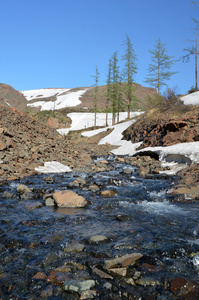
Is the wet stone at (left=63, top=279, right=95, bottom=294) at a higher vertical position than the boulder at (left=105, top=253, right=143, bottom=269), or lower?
lower

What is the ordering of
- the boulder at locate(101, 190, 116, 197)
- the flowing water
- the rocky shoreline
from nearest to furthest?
the flowing water, the boulder at locate(101, 190, 116, 197), the rocky shoreline

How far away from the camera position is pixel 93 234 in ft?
11.1

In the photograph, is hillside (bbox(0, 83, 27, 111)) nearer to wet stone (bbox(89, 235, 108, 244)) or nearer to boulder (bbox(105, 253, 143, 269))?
wet stone (bbox(89, 235, 108, 244))

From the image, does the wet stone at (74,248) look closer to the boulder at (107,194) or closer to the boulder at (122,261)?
the boulder at (122,261)

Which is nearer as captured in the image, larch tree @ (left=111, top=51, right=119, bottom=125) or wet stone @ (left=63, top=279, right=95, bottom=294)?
wet stone @ (left=63, top=279, right=95, bottom=294)

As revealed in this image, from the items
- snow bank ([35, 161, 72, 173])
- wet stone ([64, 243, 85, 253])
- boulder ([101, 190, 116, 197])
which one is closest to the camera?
wet stone ([64, 243, 85, 253])

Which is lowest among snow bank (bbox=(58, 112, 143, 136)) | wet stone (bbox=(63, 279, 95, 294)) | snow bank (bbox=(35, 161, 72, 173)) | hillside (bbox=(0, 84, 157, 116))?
wet stone (bbox=(63, 279, 95, 294))

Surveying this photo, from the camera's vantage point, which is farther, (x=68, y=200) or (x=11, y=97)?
(x=11, y=97)

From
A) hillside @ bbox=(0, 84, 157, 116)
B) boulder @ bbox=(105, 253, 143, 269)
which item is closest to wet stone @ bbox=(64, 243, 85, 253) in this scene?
boulder @ bbox=(105, 253, 143, 269)

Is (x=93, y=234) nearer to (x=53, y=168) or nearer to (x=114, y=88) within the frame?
(x=53, y=168)

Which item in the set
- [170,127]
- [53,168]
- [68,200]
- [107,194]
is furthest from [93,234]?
[170,127]

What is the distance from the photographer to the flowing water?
93.0 inches

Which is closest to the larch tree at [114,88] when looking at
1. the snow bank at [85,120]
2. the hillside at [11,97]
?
the snow bank at [85,120]

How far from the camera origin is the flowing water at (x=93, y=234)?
7.75 feet
